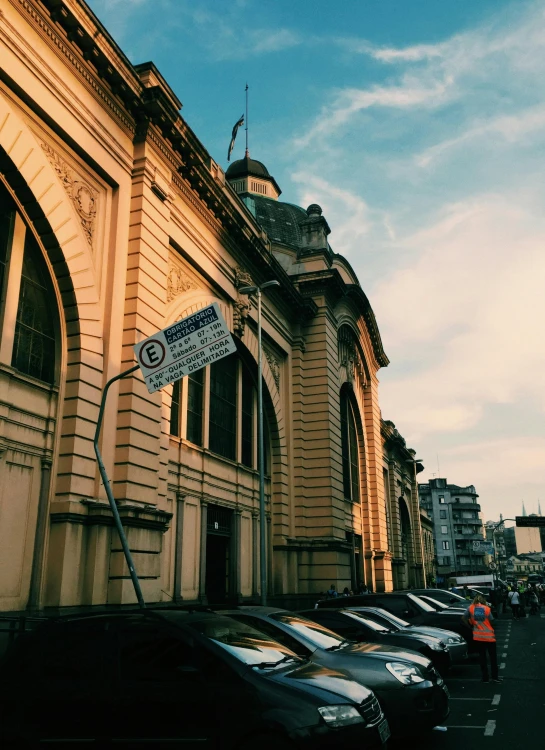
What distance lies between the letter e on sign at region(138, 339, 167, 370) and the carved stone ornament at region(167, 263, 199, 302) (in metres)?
8.34

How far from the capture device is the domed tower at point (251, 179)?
43.2 meters

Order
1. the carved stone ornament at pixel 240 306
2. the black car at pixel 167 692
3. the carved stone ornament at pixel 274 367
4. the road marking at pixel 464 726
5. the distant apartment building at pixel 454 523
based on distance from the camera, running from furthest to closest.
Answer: the distant apartment building at pixel 454 523 → the carved stone ornament at pixel 274 367 → the carved stone ornament at pixel 240 306 → the road marking at pixel 464 726 → the black car at pixel 167 692

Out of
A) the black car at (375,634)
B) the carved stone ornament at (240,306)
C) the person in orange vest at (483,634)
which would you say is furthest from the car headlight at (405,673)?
the carved stone ornament at (240,306)

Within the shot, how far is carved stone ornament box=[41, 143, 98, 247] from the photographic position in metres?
15.4

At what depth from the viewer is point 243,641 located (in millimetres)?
6836

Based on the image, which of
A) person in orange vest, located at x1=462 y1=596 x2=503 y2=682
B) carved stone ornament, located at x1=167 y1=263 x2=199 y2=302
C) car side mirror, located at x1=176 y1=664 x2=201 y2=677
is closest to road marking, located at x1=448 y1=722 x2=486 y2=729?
person in orange vest, located at x1=462 y1=596 x2=503 y2=682

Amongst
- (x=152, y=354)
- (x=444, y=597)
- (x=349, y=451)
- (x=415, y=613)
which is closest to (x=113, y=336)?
(x=152, y=354)

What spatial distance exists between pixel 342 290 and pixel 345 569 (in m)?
13.3

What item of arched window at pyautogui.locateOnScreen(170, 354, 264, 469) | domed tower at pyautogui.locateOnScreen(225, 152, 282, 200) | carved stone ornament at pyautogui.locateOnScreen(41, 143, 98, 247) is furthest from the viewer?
domed tower at pyautogui.locateOnScreen(225, 152, 282, 200)

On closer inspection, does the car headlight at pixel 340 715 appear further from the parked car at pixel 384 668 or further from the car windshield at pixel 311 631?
the car windshield at pixel 311 631

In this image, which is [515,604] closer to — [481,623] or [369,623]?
[481,623]

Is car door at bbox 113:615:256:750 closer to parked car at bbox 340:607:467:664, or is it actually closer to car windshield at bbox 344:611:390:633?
car windshield at bbox 344:611:390:633

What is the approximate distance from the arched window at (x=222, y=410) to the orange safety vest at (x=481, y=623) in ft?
33.6

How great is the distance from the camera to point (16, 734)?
20.5 ft
